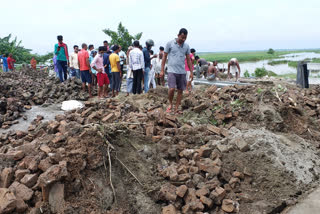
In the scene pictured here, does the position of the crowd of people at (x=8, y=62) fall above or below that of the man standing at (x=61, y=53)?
above

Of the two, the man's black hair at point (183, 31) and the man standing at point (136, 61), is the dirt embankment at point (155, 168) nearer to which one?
the man's black hair at point (183, 31)

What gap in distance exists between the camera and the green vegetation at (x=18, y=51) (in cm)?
2298

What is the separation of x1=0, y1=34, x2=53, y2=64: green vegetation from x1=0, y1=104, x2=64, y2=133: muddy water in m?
18.5

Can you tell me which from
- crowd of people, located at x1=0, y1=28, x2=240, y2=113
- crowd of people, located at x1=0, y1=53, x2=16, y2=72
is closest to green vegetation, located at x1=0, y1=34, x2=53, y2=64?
crowd of people, located at x1=0, y1=53, x2=16, y2=72

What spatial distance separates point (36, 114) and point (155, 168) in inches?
181

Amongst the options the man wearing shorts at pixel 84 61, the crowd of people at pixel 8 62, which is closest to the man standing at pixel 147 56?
the man wearing shorts at pixel 84 61

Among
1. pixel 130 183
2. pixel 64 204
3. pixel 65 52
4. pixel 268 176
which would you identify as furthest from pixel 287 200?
pixel 65 52

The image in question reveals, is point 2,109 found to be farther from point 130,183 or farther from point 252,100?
point 252,100

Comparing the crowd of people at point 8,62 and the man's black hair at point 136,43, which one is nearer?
the man's black hair at point 136,43

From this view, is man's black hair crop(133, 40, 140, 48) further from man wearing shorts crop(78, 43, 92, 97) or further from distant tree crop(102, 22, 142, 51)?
distant tree crop(102, 22, 142, 51)

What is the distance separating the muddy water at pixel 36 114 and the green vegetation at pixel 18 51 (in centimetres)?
1850

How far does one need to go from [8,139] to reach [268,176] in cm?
426

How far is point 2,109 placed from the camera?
6859 millimetres

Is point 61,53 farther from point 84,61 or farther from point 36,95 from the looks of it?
point 36,95
